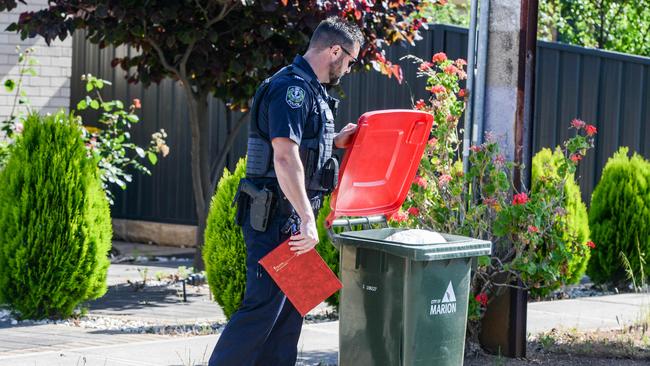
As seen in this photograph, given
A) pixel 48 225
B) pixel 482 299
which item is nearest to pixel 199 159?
pixel 48 225

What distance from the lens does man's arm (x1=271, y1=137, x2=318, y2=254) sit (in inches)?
187

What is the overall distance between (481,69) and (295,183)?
234 centimetres

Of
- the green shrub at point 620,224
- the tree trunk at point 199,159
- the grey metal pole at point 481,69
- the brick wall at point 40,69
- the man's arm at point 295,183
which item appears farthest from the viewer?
the brick wall at point 40,69

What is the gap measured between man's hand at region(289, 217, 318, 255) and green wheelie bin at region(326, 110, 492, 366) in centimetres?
32

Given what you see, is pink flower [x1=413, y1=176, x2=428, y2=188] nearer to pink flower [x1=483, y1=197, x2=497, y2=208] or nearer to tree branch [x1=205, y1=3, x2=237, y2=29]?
pink flower [x1=483, y1=197, x2=497, y2=208]

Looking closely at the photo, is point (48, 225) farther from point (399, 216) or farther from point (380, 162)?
point (380, 162)

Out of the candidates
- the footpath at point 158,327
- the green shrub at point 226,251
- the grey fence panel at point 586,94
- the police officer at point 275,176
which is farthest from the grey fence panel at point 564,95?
the police officer at point 275,176

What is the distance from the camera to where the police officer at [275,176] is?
16.2 ft

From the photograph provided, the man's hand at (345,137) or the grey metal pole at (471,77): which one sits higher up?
the grey metal pole at (471,77)

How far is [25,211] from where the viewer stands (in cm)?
775

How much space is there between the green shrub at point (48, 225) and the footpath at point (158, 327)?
215 mm

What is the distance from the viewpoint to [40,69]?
13.3m

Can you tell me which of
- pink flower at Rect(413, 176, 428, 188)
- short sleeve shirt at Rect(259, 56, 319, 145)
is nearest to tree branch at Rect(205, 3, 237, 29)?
pink flower at Rect(413, 176, 428, 188)

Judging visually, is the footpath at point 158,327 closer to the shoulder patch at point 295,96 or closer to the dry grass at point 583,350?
the dry grass at point 583,350
